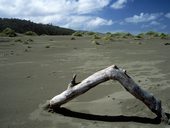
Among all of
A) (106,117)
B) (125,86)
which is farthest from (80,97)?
(125,86)

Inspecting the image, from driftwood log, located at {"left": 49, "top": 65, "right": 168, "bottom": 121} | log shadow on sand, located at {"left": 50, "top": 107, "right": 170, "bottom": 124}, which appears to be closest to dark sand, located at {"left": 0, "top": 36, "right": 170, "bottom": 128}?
log shadow on sand, located at {"left": 50, "top": 107, "right": 170, "bottom": 124}

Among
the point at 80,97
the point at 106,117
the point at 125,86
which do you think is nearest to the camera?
the point at 125,86

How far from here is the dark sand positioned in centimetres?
800

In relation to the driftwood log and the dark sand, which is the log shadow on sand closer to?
the dark sand

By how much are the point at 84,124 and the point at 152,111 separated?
1.61 meters

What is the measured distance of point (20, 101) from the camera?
9.70m

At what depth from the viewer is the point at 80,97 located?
10031 mm

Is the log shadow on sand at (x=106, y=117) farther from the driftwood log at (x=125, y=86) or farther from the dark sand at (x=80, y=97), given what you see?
the driftwood log at (x=125, y=86)

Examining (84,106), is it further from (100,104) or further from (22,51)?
(22,51)

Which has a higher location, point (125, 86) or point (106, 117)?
point (125, 86)

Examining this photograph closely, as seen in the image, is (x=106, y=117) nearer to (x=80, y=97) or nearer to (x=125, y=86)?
(x=125, y=86)

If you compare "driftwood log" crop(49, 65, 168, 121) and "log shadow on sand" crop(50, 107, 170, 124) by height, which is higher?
"driftwood log" crop(49, 65, 168, 121)

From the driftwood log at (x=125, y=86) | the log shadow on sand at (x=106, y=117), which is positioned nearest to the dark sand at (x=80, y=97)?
the log shadow on sand at (x=106, y=117)

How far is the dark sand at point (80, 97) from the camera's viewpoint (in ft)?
26.2
